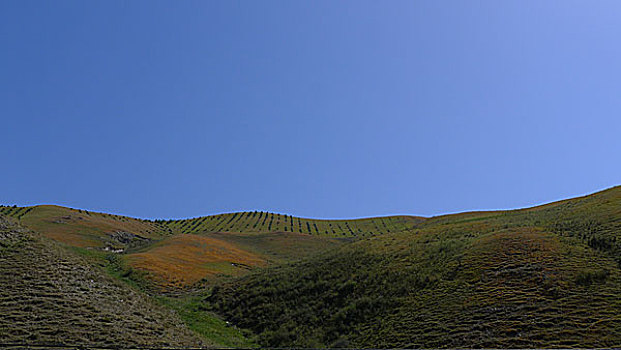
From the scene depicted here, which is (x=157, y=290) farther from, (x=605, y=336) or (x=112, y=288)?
(x=605, y=336)

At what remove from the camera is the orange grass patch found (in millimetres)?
34656

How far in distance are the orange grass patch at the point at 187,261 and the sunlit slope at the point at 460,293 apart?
20.5 ft

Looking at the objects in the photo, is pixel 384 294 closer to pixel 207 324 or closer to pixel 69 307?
pixel 207 324

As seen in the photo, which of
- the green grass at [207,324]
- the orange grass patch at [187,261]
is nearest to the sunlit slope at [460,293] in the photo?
the green grass at [207,324]

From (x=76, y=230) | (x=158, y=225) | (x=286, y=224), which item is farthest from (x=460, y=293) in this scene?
(x=158, y=225)

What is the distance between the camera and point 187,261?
1715 inches

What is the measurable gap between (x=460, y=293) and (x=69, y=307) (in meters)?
16.4

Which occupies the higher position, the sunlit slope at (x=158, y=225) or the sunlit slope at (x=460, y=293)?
the sunlit slope at (x=158, y=225)

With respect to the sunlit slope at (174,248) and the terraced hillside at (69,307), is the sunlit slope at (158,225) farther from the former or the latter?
the terraced hillside at (69,307)

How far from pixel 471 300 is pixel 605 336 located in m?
5.55

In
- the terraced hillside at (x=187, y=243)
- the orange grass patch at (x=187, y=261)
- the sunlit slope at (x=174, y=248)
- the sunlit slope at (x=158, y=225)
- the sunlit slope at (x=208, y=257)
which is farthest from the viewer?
the sunlit slope at (x=158, y=225)

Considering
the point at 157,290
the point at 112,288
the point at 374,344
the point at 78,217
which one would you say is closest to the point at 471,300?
the point at 374,344

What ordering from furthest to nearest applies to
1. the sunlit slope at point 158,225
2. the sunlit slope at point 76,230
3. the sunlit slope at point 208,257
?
the sunlit slope at point 158,225 → the sunlit slope at point 76,230 → the sunlit slope at point 208,257

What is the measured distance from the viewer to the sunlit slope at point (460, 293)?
47.9 ft
